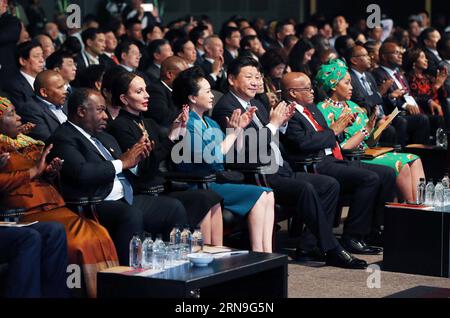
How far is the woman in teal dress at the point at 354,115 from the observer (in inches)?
296

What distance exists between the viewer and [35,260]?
4.99m

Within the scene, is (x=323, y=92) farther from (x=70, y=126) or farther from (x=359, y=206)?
(x=70, y=126)

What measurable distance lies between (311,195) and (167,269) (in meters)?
1.86

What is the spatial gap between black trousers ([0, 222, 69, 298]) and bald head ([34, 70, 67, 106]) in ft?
4.48

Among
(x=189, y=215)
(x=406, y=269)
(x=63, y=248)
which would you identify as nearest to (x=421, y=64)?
(x=406, y=269)

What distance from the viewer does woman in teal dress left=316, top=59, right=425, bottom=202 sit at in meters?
7.51

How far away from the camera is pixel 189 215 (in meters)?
6.03

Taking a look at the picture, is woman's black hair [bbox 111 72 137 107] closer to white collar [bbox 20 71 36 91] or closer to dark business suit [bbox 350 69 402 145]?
white collar [bbox 20 71 36 91]

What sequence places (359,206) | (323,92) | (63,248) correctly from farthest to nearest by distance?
(323,92) → (359,206) → (63,248)

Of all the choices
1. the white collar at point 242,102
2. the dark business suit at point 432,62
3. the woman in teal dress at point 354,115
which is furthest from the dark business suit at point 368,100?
the dark business suit at point 432,62

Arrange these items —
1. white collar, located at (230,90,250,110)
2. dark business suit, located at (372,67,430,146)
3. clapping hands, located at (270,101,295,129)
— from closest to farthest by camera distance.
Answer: clapping hands, located at (270,101,295,129), white collar, located at (230,90,250,110), dark business suit, located at (372,67,430,146)

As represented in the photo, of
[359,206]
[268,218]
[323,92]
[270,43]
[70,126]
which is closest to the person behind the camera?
[70,126]

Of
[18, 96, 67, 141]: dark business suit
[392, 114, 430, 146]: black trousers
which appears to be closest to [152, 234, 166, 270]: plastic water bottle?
[18, 96, 67, 141]: dark business suit

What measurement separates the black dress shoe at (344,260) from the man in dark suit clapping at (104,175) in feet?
3.60
